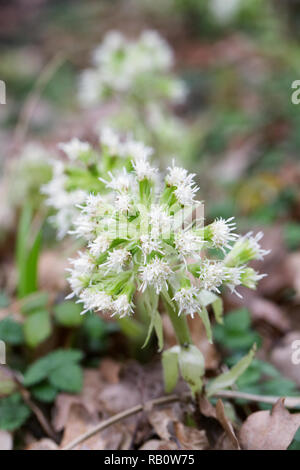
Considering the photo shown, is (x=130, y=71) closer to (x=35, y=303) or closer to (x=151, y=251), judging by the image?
(x=35, y=303)

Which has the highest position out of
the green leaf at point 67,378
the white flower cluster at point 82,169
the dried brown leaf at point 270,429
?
the white flower cluster at point 82,169

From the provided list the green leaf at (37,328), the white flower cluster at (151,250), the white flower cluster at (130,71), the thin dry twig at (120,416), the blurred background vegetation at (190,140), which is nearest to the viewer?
the white flower cluster at (151,250)

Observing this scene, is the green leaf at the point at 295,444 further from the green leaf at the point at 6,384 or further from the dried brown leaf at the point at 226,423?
the green leaf at the point at 6,384

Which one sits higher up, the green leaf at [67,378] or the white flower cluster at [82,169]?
the white flower cluster at [82,169]

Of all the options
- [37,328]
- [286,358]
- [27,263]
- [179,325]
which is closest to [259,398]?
[286,358]

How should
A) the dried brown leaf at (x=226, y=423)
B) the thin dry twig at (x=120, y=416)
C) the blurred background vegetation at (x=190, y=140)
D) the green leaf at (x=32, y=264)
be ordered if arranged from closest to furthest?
the dried brown leaf at (x=226, y=423), the thin dry twig at (x=120, y=416), the blurred background vegetation at (x=190, y=140), the green leaf at (x=32, y=264)

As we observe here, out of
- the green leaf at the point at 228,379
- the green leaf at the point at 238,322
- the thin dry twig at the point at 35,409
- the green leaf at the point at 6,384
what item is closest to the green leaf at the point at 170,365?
the green leaf at the point at 228,379
